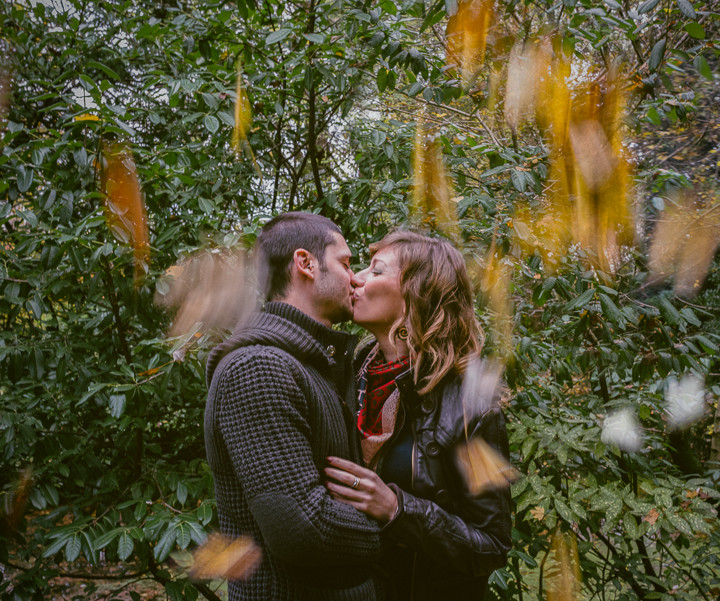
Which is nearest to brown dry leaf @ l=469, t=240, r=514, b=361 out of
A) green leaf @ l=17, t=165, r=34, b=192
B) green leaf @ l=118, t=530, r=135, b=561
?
green leaf @ l=118, t=530, r=135, b=561

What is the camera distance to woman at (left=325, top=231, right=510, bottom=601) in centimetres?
139

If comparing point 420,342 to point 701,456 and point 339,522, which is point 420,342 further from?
point 701,456

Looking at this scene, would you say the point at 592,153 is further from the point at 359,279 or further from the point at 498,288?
the point at 359,279

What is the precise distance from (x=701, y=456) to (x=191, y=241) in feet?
25.3

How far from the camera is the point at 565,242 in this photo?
249 cm

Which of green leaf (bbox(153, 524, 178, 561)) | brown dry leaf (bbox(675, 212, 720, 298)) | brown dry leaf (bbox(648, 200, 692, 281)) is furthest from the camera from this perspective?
brown dry leaf (bbox(675, 212, 720, 298))

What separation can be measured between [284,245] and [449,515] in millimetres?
902

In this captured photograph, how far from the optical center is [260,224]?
234 cm

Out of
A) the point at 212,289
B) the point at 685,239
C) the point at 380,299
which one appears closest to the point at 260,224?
the point at 212,289

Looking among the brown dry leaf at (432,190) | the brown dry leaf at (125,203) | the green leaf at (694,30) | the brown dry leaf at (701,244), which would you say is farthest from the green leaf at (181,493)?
the brown dry leaf at (701,244)

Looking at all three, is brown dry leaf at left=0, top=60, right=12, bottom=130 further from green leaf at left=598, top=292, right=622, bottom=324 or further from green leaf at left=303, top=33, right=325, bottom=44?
green leaf at left=598, top=292, right=622, bottom=324

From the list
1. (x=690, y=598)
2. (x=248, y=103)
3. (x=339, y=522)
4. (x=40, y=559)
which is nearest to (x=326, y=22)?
(x=248, y=103)

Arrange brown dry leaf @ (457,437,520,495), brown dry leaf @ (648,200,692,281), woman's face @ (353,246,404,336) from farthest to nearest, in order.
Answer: brown dry leaf @ (648,200,692,281), woman's face @ (353,246,404,336), brown dry leaf @ (457,437,520,495)

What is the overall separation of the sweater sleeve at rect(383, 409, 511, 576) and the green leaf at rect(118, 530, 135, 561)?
3.59 ft
